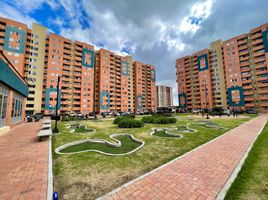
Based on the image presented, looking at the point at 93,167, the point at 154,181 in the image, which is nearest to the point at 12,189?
the point at 93,167

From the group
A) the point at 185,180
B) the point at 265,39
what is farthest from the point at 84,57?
the point at 265,39

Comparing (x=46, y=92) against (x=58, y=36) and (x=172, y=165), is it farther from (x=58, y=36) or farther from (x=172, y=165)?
(x=172, y=165)

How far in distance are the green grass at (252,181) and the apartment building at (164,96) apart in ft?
535

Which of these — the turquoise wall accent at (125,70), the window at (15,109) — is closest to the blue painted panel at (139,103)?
the turquoise wall accent at (125,70)

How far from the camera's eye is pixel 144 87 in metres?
94.2

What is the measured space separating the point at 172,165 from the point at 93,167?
334cm

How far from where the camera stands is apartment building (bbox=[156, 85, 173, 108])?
554 feet

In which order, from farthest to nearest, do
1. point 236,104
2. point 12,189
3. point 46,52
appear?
point 236,104, point 46,52, point 12,189

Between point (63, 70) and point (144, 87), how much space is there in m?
55.1

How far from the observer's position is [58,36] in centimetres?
5541

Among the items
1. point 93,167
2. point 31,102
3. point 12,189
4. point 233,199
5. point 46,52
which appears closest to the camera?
point 233,199

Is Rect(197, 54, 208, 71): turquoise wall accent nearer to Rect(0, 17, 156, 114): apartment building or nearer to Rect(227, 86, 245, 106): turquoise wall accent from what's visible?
Rect(227, 86, 245, 106): turquoise wall accent

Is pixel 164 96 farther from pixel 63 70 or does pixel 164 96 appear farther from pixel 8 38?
pixel 8 38

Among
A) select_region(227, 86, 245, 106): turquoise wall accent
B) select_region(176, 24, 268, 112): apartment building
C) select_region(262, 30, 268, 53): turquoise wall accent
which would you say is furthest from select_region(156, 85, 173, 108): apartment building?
select_region(262, 30, 268, 53): turquoise wall accent
